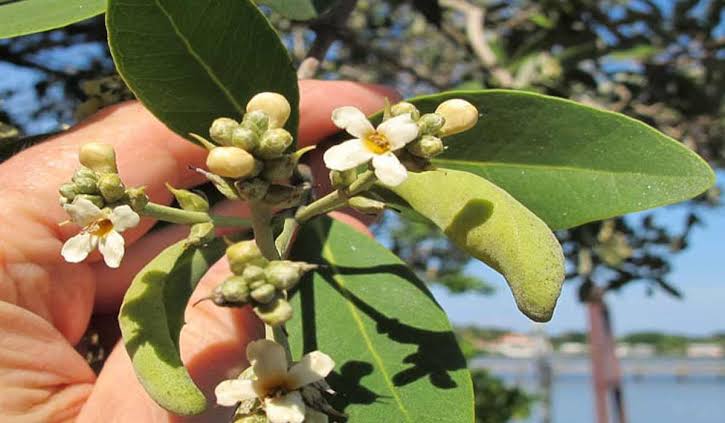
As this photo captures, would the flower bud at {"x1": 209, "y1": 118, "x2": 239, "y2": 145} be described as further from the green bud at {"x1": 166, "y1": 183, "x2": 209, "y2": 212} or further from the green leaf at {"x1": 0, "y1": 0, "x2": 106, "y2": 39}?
the green leaf at {"x1": 0, "y1": 0, "x2": 106, "y2": 39}

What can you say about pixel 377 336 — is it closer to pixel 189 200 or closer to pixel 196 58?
pixel 189 200

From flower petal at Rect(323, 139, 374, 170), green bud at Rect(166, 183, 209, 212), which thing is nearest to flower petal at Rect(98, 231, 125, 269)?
green bud at Rect(166, 183, 209, 212)

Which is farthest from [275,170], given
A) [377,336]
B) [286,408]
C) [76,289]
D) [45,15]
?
[76,289]

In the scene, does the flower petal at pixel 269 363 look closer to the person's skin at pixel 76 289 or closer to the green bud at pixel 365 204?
the green bud at pixel 365 204

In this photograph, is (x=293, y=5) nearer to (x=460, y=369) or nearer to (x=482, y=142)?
(x=482, y=142)

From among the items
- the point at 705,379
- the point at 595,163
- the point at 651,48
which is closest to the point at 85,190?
the point at 595,163

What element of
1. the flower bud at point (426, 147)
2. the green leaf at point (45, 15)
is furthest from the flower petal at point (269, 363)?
the green leaf at point (45, 15)
